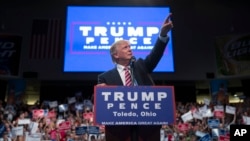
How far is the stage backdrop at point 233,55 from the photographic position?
1030 centimetres

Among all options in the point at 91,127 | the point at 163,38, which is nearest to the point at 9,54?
the point at 91,127

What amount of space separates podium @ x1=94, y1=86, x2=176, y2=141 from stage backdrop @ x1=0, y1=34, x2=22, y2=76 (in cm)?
795

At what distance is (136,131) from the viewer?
107 inches

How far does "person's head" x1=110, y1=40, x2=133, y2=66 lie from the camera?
10.00ft

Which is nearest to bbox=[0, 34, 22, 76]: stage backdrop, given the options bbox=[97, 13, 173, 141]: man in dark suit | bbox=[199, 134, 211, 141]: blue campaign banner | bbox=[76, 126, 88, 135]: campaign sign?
bbox=[76, 126, 88, 135]: campaign sign

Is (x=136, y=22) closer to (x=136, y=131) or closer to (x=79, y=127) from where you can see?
(x=79, y=127)

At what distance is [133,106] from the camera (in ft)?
8.75

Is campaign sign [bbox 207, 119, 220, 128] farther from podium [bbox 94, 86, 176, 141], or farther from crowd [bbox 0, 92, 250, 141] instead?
podium [bbox 94, 86, 176, 141]

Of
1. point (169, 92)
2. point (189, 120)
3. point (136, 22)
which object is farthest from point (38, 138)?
point (136, 22)

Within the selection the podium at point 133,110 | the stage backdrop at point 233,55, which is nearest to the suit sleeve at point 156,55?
the podium at point 133,110

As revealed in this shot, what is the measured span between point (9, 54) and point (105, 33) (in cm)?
279

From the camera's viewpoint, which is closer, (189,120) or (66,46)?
(189,120)

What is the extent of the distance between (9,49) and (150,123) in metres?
8.39

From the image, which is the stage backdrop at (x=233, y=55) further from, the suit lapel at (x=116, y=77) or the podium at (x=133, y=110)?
the podium at (x=133, y=110)
